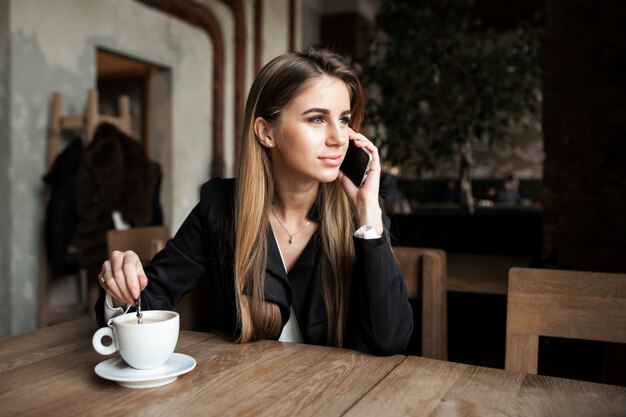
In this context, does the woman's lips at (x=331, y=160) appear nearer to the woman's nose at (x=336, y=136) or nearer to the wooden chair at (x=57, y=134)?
the woman's nose at (x=336, y=136)

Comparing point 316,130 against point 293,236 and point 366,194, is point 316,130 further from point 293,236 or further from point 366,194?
point 293,236

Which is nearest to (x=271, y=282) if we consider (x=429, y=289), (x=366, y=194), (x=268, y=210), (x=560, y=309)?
(x=268, y=210)

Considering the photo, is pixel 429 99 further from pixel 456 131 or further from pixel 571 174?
pixel 571 174

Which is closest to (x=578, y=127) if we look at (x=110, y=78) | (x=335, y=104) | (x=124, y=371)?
(x=335, y=104)

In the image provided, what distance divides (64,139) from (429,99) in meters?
2.68

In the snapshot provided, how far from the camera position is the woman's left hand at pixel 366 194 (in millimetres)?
1340

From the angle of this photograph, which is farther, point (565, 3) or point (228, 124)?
point (228, 124)

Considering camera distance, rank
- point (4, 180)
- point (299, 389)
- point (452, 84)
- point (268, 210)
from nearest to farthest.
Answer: point (299, 389) → point (268, 210) → point (4, 180) → point (452, 84)

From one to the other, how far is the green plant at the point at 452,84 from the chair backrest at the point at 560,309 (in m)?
3.14

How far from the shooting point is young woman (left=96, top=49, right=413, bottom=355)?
50.3 inches

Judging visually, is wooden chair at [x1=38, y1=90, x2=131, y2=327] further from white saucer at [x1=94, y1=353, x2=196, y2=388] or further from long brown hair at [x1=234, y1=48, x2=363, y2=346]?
white saucer at [x1=94, y1=353, x2=196, y2=388]

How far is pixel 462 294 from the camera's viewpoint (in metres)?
3.24

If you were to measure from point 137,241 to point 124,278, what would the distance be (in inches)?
43.9

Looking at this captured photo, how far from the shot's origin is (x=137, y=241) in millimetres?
2180
